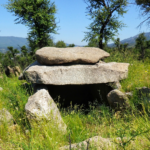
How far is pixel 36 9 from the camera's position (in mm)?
14820

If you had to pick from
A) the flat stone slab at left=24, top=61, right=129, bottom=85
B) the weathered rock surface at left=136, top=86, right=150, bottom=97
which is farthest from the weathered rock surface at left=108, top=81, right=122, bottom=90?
the weathered rock surface at left=136, top=86, right=150, bottom=97

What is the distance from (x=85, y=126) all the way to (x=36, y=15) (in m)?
Answer: 12.9

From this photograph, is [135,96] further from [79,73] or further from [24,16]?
[24,16]

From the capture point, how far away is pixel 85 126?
4.18 metres

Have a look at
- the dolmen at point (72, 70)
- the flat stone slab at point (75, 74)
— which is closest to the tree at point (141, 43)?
the dolmen at point (72, 70)

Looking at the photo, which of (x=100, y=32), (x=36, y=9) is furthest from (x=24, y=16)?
(x=100, y=32)

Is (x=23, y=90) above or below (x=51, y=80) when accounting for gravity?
below

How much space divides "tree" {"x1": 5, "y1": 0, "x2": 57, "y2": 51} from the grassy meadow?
981cm

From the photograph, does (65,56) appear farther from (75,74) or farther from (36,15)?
(36,15)

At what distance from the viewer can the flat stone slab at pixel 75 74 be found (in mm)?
5363

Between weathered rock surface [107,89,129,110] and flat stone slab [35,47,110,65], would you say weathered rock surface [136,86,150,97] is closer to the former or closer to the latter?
weathered rock surface [107,89,129,110]

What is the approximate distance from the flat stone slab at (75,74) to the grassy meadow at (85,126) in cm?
49

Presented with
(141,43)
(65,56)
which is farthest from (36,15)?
(141,43)

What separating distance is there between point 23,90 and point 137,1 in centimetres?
605
